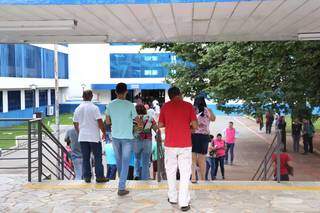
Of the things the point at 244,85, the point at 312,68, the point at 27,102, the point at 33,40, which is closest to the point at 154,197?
the point at 33,40

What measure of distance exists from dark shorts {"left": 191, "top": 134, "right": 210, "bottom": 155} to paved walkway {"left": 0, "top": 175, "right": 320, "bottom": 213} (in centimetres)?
60

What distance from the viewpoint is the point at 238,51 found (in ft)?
57.5

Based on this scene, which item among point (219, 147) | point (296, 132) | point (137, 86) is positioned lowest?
Answer: point (296, 132)

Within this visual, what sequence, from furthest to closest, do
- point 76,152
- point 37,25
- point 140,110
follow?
point 76,152 → point 140,110 → point 37,25

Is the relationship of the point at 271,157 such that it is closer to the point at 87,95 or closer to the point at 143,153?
the point at 143,153

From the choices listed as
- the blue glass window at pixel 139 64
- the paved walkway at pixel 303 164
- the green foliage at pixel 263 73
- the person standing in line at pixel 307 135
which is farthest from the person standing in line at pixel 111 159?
the blue glass window at pixel 139 64

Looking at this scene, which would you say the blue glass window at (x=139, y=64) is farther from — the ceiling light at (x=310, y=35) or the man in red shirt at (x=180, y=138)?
the man in red shirt at (x=180, y=138)

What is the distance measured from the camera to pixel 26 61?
5059 centimetres

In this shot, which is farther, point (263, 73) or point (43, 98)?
point (43, 98)

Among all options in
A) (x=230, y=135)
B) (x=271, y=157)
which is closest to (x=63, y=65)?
(x=230, y=135)

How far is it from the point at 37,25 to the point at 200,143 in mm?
3417

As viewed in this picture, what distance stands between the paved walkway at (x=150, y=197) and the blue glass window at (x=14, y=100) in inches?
1601

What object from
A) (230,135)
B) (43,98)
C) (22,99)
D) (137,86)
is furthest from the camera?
(137,86)

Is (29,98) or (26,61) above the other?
(26,61)
